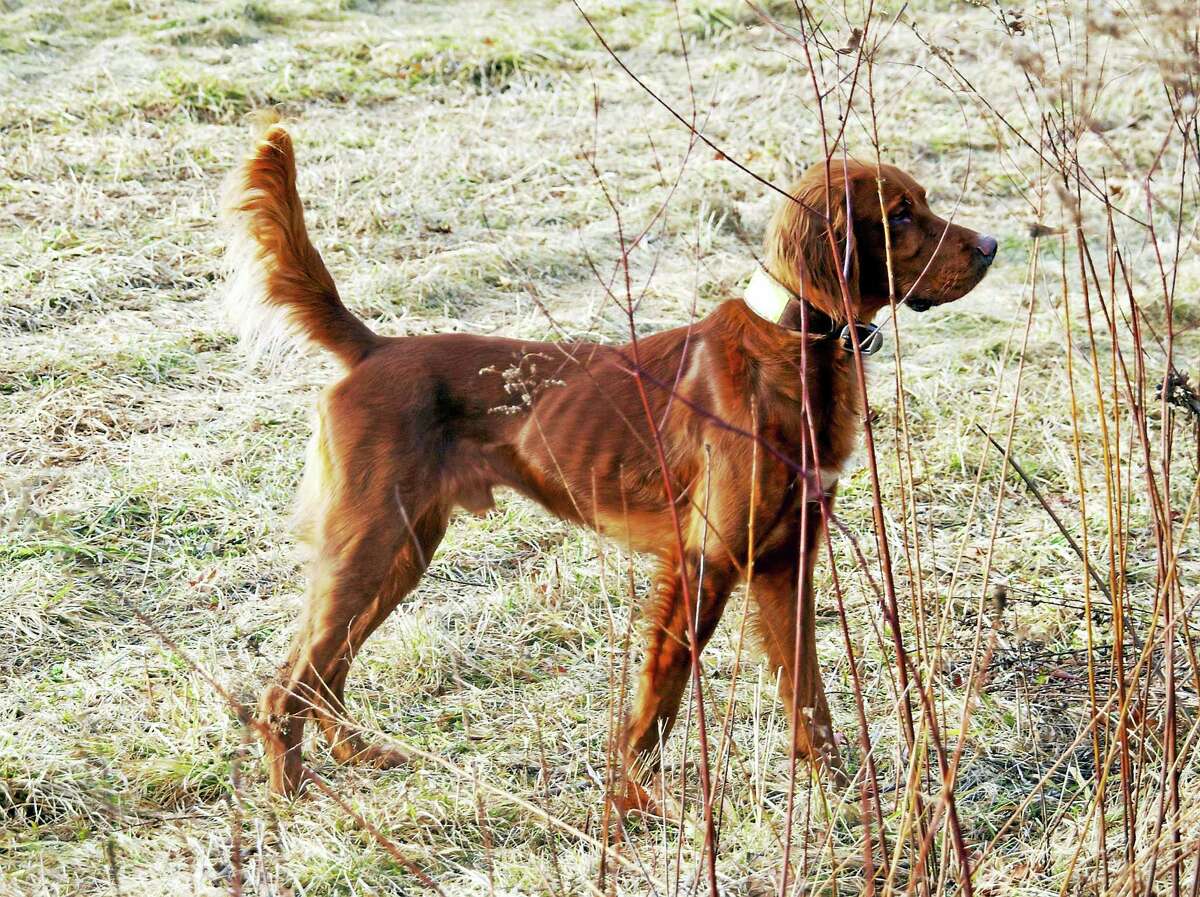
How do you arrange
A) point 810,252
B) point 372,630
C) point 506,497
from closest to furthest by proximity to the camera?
point 810,252 → point 372,630 → point 506,497

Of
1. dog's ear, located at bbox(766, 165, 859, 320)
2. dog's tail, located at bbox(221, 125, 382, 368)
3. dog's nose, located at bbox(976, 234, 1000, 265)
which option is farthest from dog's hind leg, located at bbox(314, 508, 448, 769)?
dog's nose, located at bbox(976, 234, 1000, 265)

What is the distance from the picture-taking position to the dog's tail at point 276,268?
10.0ft

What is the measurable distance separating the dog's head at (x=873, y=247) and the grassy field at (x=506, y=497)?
0.30 m

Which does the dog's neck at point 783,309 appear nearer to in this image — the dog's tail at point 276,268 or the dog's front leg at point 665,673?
the dog's front leg at point 665,673

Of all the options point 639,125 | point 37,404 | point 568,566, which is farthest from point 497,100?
point 568,566

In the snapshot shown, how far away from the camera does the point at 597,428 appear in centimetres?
319

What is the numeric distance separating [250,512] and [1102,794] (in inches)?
118

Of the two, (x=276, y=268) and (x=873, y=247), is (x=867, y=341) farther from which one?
(x=276, y=268)

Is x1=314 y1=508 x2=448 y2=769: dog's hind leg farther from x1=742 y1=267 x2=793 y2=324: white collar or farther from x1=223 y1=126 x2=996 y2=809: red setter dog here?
x1=742 y1=267 x2=793 y2=324: white collar

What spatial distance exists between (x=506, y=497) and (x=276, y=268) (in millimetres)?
1480

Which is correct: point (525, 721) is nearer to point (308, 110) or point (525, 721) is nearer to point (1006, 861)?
point (1006, 861)

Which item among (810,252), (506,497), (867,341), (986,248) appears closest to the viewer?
(867,341)

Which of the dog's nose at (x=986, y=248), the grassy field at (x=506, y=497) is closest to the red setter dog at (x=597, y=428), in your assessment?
the dog's nose at (x=986, y=248)

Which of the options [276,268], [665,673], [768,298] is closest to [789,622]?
[665,673]
